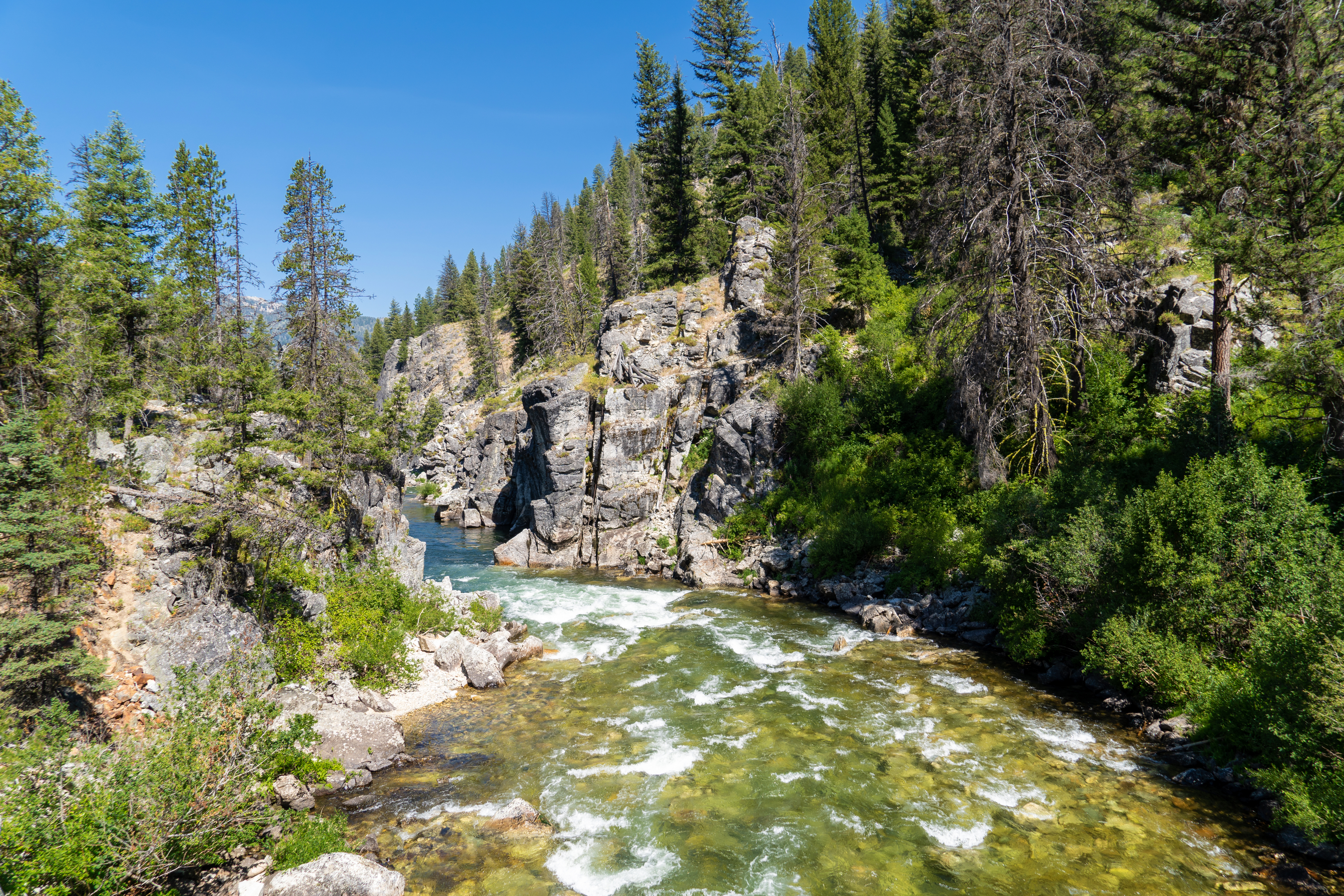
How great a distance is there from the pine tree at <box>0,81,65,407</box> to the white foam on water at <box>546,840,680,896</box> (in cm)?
1274

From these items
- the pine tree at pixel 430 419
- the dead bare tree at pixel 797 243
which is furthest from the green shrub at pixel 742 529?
the pine tree at pixel 430 419

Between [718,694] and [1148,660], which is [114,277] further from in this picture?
[1148,660]

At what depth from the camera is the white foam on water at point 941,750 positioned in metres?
11.2

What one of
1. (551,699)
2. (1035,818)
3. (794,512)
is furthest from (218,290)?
(1035,818)

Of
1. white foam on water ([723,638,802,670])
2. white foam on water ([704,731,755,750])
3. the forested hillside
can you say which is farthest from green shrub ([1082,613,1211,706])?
white foam on water ([704,731,755,750])

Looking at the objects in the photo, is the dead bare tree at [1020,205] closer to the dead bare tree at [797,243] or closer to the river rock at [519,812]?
the dead bare tree at [797,243]

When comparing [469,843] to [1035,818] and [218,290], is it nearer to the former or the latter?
[1035,818]

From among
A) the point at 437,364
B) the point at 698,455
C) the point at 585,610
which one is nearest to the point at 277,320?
the point at 585,610

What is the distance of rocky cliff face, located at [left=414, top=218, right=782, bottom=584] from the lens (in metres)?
29.1

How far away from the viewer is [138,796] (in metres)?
7.00

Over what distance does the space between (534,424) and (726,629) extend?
2194cm

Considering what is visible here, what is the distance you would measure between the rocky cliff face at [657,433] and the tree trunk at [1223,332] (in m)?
16.5

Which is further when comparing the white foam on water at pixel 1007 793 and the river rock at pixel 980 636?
the river rock at pixel 980 636

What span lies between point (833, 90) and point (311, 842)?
48.3 metres
